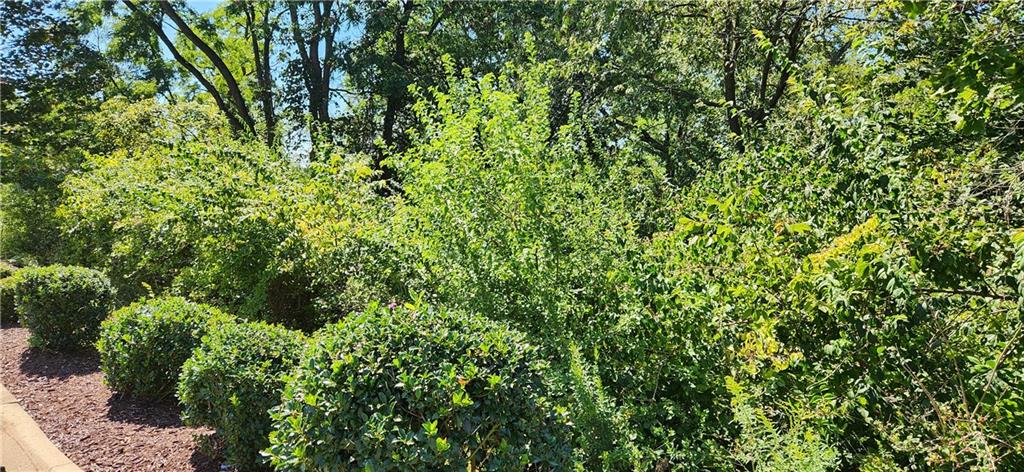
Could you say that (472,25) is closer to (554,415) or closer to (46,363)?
(46,363)

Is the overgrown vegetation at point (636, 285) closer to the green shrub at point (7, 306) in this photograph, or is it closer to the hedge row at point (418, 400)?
the hedge row at point (418, 400)

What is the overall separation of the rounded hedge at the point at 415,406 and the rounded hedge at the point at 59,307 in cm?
480

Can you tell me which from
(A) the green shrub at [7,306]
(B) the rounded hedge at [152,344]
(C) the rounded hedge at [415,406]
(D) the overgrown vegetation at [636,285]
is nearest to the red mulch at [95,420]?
(B) the rounded hedge at [152,344]

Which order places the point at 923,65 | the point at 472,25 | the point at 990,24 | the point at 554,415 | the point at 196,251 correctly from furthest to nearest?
the point at 472,25 → the point at 196,251 → the point at 923,65 → the point at 990,24 → the point at 554,415

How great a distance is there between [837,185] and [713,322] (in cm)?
86

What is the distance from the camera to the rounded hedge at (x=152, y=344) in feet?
14.4

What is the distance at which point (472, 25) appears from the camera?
14711 millimetres

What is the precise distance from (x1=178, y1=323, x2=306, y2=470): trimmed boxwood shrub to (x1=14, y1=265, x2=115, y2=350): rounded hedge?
3389mm

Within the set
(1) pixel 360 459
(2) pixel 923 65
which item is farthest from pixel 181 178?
(2) pixel 923 65

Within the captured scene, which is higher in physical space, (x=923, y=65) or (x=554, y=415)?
(x=923, y=65)

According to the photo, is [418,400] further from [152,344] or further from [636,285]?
[152,344]

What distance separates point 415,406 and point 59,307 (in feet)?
18.1

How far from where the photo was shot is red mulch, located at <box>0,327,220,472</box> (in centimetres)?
362

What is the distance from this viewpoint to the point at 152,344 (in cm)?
438
